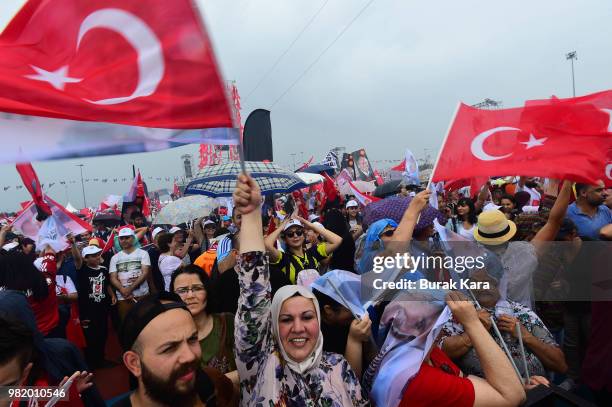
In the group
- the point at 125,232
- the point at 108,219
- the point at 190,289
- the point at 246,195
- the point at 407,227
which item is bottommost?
the point at 108,219

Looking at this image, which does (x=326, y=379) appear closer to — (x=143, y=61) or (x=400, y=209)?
(x=143, y=61)

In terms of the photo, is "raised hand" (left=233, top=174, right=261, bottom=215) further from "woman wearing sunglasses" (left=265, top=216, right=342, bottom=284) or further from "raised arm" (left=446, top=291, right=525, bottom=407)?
"woman wearing sunglasses" (left=265, top=216, right=342, bottom=284)

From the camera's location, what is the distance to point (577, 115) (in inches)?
128

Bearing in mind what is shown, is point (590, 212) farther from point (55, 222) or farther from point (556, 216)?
point (55, 222)

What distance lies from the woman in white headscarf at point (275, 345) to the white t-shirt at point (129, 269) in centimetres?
410

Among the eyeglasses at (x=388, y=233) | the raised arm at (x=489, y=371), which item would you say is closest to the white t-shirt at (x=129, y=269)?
the eyeglasses at (x=388, y=233)

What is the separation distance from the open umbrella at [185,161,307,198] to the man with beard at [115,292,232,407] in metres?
3.86

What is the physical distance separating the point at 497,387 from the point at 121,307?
4.90m

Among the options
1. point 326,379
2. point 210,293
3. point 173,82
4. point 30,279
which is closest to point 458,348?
point 326,379

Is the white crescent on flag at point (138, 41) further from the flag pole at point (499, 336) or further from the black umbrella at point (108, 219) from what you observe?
the black umbrella at point (108, 219)

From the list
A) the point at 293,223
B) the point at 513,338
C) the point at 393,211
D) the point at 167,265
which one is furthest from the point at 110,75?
the point at 167,265

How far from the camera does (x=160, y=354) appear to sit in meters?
1.56

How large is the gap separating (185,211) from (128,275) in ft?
9.03

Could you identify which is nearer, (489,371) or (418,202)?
(489,371)
